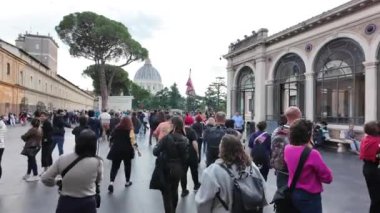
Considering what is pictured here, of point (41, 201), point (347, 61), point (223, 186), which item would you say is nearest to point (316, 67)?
point (347, 61)

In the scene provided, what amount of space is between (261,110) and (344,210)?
17.7 meters

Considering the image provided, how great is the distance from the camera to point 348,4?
1630cm

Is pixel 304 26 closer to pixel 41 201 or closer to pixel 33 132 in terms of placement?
pixel 33 132

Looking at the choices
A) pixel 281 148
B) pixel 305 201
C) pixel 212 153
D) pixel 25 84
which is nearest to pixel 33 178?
pixel 212 153

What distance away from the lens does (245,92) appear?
2891cm

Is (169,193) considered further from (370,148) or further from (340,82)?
(340,82)

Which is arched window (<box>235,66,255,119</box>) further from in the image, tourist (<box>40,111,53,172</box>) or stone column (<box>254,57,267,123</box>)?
tourist (<box>40,111,53,172</box>)

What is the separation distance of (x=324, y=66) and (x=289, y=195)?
53.4ft

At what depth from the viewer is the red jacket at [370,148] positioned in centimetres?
517


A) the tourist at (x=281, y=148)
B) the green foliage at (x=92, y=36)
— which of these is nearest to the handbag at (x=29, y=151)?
the tourist at (x=281, y=148)

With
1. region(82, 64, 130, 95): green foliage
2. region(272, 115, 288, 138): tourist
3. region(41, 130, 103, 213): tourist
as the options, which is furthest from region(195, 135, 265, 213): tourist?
region(82, 64, 130, 95): green foliage

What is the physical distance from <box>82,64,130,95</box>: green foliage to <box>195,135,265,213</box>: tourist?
47783 millimetres

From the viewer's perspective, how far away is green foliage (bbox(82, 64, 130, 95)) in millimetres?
50875

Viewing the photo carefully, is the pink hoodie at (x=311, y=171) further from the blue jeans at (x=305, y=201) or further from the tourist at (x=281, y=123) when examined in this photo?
the tourist at (x=281, y=123)
